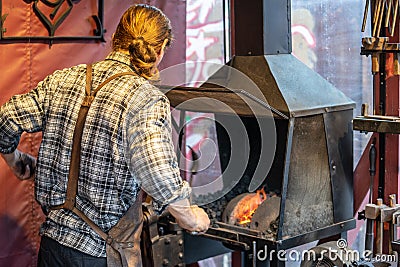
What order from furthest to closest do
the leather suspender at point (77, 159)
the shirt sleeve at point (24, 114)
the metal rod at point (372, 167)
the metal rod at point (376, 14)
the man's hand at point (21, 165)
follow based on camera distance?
1. the metal rod at point (372, 167)
2. the metal rod at point (376, 14)
3. the man's hand at point (21, 165)
4. the shirt sleeve at point (24, 114)
5. the leather suspender at point (77, 159)

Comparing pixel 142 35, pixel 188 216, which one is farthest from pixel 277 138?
pixel 142 35

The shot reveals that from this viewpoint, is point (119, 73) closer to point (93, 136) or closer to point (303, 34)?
point (93, 136)

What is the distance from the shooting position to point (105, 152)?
2.05 m

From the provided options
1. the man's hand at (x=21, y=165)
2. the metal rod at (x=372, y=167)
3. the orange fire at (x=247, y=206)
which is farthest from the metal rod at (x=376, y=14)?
the man's hand at (x=21, y=165)

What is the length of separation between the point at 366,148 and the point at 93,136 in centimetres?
150

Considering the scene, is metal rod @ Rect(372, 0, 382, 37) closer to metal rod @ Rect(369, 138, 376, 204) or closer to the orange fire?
metal rod @ Rect(369, 138, 376, 204)

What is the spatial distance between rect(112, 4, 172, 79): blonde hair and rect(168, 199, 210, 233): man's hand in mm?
Answer: 430

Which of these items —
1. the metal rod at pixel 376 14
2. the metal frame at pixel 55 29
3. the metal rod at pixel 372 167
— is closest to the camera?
the metal rod at pixel 376 14

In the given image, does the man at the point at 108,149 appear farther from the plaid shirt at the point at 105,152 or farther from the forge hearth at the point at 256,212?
the forge hearth at the point at 256,212

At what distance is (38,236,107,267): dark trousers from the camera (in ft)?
6.96

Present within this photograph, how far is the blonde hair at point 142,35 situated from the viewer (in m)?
2.11

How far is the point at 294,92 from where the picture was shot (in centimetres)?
260

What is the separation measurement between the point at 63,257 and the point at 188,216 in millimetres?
408

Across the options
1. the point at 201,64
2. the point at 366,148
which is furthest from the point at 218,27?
the point at 366,148
